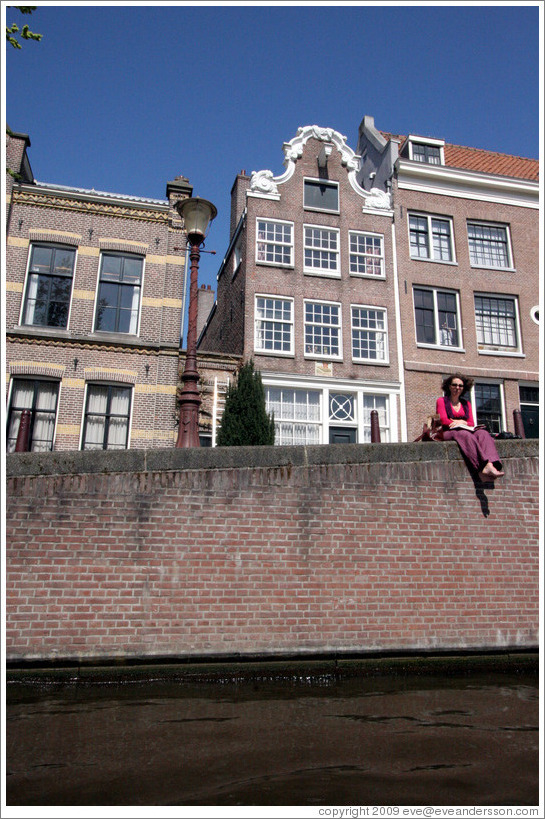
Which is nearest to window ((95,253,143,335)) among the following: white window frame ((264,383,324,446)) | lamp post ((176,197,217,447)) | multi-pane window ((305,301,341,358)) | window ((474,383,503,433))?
white window frame ((264,383,324,446))

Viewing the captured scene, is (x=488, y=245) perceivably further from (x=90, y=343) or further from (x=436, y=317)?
(x=90, y=343)

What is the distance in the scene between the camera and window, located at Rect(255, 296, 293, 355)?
16906 millimetres

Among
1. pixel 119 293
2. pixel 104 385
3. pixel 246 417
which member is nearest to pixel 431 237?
pixel 246 417

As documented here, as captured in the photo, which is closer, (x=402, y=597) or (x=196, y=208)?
(x=402, y=597)

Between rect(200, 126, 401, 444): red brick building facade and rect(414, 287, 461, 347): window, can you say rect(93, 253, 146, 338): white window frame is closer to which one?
rect(200, 126, 401, 444): red brick building facade

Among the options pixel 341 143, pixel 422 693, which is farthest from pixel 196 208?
pixel 341 143

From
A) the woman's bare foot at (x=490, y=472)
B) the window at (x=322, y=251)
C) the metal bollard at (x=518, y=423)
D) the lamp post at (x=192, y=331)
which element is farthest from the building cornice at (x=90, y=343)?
the metal bollard at (x=518, y=423)

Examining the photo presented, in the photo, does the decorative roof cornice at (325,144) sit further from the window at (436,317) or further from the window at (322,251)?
the window at (436,317)

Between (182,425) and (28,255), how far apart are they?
1012 centimetres

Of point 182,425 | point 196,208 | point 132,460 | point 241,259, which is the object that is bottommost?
point 132,460

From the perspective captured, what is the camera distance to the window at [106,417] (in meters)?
14.4

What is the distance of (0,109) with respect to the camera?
4.52m

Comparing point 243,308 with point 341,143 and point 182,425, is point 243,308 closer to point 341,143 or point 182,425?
point 341,143

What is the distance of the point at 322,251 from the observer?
1809 centimetres
